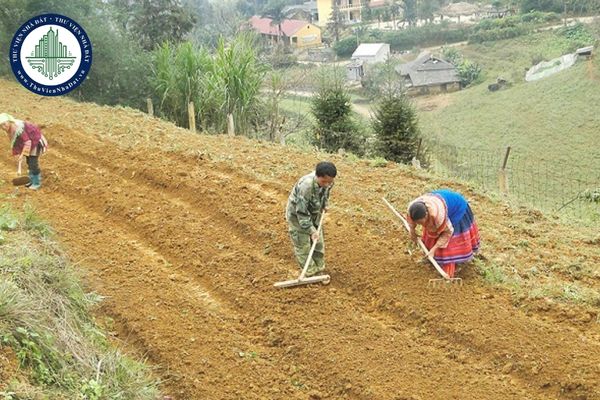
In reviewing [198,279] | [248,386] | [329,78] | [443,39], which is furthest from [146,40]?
[443,39]

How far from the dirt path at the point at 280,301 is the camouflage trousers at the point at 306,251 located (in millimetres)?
228

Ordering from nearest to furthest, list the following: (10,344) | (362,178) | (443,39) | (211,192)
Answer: (10,344) < (211,192) < (362,178) < (443,39)

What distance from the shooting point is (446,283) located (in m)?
6.48

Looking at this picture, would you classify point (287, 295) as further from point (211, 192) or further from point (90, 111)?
point (90, 111)

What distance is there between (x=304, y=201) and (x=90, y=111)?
32.7 ft

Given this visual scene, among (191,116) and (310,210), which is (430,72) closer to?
(191,116)

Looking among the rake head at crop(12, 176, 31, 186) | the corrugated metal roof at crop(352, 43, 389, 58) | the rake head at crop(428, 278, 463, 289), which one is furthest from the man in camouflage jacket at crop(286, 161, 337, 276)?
the corrugated metal roof at crop(352, 43, 389, 58)

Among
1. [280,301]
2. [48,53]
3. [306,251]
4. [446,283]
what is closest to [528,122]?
[48,53]

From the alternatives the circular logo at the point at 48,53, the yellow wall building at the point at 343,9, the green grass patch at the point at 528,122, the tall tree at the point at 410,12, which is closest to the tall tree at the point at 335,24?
the yellow wall building at the point at 343,9

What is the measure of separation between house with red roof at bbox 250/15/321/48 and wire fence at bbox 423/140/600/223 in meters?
32.7

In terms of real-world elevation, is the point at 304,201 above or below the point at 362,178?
above

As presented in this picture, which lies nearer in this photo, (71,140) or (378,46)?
(71,140)

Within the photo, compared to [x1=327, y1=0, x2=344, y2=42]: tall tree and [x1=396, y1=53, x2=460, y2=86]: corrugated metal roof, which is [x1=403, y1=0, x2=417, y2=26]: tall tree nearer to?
[x1=327, y1=0, x2=344, y2=42]: tall tree

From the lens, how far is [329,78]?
18.3m
